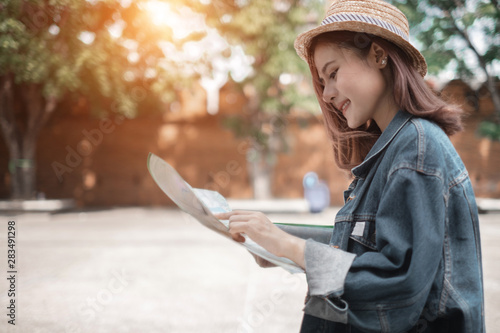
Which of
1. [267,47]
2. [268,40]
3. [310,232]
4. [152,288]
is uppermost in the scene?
[268,40]

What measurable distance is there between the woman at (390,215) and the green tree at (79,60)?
317 inches

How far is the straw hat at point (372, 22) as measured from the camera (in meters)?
0.96

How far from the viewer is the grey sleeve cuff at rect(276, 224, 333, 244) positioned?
4.07 ft

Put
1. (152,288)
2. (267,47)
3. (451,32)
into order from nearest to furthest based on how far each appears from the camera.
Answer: (152,288) < (451,32) < (267,47)

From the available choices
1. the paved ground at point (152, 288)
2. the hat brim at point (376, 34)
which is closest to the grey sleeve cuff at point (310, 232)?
the hat brim at point (376, 34)

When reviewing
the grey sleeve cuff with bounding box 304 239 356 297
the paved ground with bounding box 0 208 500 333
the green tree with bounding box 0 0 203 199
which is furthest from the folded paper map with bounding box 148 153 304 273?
the green tree with bounding box 0 0 203 199

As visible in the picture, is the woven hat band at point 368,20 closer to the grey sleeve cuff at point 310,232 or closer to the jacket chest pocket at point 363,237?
the jacket chest pocket at point 363,237

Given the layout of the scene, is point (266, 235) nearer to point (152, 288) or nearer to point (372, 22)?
point (372, 22)

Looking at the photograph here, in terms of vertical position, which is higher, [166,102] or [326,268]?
[166,102]

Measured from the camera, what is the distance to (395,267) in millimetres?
780

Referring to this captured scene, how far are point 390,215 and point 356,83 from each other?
33 cm

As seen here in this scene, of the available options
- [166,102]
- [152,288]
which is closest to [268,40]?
[166,102]

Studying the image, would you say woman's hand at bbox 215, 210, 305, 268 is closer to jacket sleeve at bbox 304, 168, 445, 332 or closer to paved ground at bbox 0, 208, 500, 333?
jacket sleeve at bbox 304, 168, 445, 332

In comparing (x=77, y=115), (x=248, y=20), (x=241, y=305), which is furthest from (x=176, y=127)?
(x=241, y=305)
